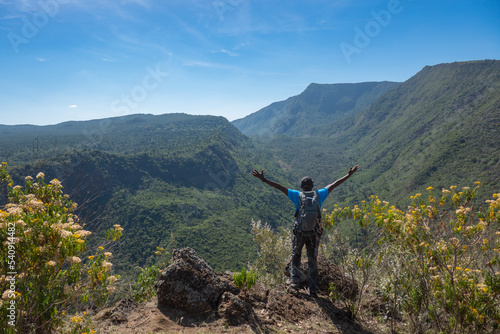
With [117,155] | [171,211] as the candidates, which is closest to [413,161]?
[171,211]

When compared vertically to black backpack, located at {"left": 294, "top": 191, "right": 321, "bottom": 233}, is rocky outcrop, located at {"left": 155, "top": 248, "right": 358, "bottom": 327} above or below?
below

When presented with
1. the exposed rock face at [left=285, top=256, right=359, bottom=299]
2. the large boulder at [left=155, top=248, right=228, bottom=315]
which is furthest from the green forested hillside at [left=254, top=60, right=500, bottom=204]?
the large boulder at [left=155, top=248, right=228, bottom=315]

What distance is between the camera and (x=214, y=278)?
4.43m

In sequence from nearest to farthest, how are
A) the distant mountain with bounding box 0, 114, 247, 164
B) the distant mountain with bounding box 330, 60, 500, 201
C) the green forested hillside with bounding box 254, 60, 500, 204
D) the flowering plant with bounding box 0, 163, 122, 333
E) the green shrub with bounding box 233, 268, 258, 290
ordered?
the flowering plant with bounding box 0, 163, 122, 333 < the green shrub with bounding box 233, 268, 258, 290 < the distant mountain with bounding box 330, 60, 500, 201 < the green forested hillside with bounding box 254, 60, 500, 204 < the distant mountain with bounding box 0, 114, 247, 164

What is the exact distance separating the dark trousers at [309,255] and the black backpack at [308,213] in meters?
0.17

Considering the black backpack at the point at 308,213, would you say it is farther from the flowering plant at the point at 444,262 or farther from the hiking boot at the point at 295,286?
the hiking boot at the point at 295,286

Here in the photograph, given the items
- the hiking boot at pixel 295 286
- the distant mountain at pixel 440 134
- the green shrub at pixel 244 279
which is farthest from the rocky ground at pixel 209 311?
the distant mountain at pixel 440 134

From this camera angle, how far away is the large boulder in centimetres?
407

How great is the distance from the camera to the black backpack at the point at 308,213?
4.50 meters

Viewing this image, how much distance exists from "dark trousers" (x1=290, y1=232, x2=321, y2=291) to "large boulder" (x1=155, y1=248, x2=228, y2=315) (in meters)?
1.45

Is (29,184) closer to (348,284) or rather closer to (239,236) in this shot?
(348,284)

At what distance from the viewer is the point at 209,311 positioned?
404 cm

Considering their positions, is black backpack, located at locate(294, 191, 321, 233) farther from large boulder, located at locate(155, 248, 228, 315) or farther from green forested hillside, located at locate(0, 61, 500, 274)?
green forested hillside, located at locate(0, 61, 500, 274)

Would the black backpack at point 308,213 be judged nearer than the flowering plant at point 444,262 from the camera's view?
No
